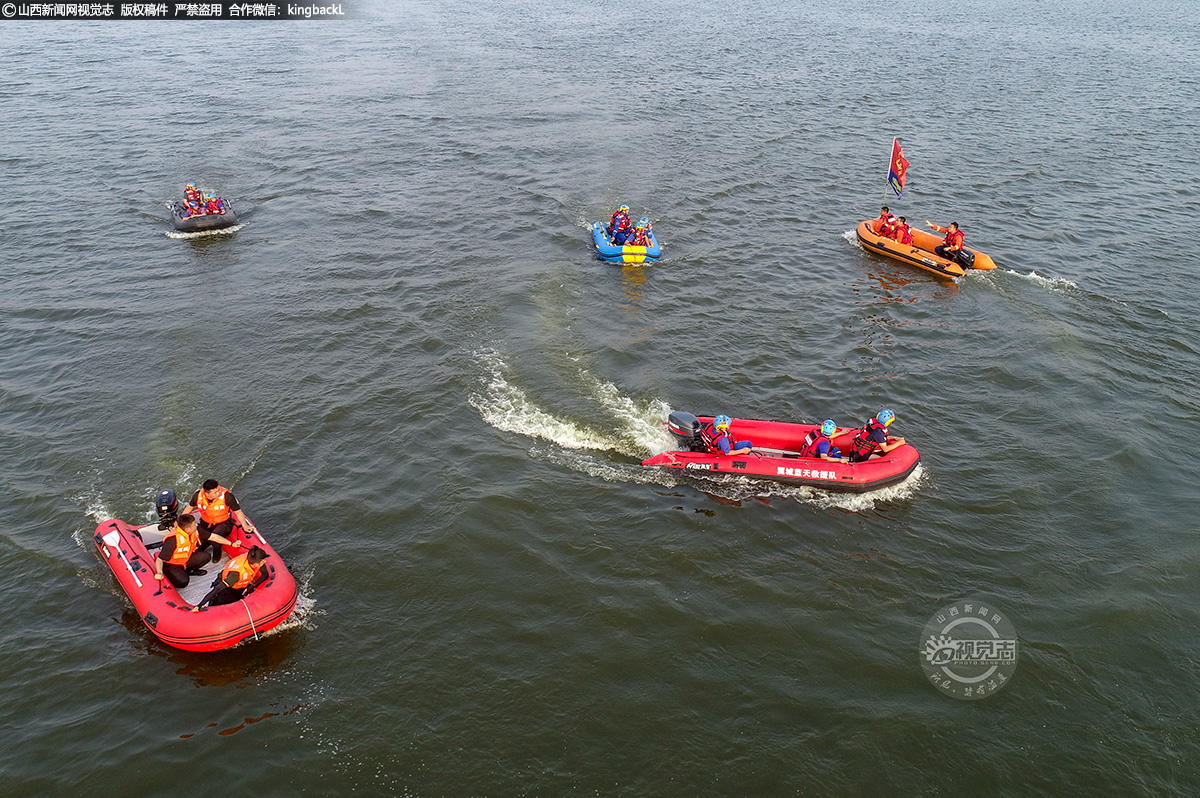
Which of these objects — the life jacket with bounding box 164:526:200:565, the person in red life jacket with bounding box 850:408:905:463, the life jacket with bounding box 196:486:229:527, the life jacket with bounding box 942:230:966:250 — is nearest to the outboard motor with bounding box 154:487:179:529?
the life jacket with bounding box 196:486:229:527

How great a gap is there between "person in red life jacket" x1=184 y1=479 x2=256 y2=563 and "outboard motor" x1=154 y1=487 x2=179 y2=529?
53cm

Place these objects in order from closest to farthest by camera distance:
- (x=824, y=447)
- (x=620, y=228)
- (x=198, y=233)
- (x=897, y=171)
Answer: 1. (x=824, y=447)
2. (x=620, y=228)
3. (x=198, y=233)
4. (x=897, y=171)

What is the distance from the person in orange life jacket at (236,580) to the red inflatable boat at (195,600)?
0.49 feet

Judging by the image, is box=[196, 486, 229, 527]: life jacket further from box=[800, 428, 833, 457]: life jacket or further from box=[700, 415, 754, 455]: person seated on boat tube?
box=[800, 428, 833, 457]: life jacket

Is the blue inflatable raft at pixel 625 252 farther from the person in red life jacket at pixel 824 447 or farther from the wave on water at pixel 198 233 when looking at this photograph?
the wave on water at pixel 198 233

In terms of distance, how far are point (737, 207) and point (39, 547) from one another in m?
23.9

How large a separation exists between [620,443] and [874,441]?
5193mm

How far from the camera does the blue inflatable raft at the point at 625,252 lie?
24781 millimetres

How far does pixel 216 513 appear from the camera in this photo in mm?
13000

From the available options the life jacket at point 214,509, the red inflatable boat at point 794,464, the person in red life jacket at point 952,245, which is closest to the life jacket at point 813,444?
the red inflatable boat at point 794,464

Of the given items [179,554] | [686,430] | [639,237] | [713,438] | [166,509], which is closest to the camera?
[179,554]

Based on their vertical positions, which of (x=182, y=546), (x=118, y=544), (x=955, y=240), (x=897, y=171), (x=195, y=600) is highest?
(x=897, y=171)

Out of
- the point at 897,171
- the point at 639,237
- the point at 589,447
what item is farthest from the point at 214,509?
the point at 897,171

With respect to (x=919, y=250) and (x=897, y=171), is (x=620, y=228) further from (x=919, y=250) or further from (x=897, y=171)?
(x=897, y=171)
